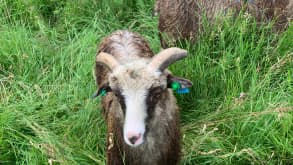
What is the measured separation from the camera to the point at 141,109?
Result: 3129 mm

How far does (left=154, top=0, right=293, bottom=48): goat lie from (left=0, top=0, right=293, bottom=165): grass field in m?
0.12

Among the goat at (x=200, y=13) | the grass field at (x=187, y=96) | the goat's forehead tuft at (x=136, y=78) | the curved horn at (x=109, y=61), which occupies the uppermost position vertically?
the goat at (x=200, y=13)

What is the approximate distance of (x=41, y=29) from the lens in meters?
5.36

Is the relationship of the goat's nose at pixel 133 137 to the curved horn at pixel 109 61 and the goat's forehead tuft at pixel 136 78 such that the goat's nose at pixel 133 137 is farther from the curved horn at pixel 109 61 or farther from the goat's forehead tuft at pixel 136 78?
the curved horn at pixel 109 61

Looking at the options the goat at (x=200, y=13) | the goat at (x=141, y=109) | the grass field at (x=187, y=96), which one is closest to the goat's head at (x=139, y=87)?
the goat at (x=141, y=109)

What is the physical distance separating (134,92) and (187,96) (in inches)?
53.2

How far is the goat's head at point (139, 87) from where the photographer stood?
3078 mm

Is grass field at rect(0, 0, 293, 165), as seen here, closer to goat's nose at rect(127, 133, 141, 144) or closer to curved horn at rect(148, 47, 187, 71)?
curved horn at rect(148, 47, 187, 71)

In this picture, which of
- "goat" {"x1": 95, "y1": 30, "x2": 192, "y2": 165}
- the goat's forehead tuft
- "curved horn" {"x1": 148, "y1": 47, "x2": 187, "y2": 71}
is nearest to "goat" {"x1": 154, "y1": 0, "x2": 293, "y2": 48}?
"goat" {"x1": 95, "y1": 30, "x2": 192, "y2": 165}

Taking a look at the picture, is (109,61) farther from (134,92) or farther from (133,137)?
(133,137)

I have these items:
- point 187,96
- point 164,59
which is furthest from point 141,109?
point 187,96

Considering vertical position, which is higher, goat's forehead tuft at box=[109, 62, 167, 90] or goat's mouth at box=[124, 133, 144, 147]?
goat's forehead tuft at box=[109, 62, 167, 90]

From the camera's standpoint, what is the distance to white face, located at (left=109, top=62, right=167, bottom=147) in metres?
3.06

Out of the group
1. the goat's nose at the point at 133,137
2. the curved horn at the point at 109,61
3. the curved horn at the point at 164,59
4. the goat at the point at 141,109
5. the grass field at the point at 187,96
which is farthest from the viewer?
the grass field at the point at 187,96
